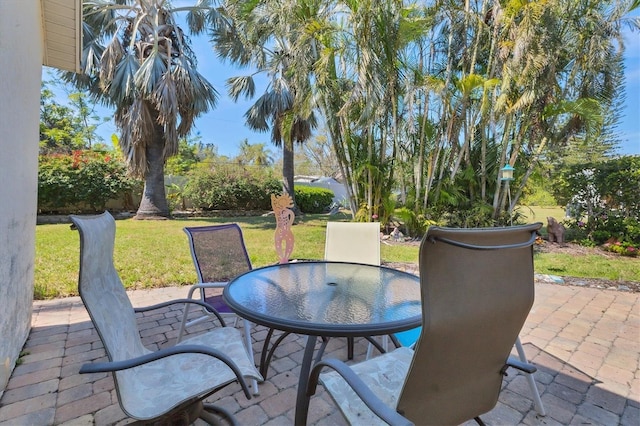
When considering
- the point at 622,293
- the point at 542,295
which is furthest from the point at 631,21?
the point at 542,295

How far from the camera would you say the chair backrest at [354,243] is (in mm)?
3082

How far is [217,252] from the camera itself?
283 centimetres

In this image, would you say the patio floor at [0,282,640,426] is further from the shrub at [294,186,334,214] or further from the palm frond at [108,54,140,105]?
the shrub at [294,186,334,214]

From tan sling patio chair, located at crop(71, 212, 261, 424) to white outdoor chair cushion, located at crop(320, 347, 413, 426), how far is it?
393 millimetres

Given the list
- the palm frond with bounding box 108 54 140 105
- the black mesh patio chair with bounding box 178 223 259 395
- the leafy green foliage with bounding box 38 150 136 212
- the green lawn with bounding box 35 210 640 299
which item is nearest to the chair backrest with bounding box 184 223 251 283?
the black mesh patio chair with bounding box 178 223 259 395

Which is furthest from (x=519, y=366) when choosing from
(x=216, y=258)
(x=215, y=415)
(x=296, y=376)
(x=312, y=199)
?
(x=312, y=199)

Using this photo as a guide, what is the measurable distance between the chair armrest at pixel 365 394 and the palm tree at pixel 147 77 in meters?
9.11

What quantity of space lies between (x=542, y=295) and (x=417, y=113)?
4.90 metres

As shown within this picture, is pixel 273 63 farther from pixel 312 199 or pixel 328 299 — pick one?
pixel 328 299

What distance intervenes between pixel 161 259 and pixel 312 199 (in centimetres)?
1034

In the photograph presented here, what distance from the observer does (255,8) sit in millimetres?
7949

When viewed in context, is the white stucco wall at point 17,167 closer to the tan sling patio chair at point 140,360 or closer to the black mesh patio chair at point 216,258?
the tan sling patio chair at point 140,360

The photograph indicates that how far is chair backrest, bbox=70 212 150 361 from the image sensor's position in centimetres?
140

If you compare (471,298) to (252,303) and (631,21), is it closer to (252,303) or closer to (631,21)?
(252,303)
